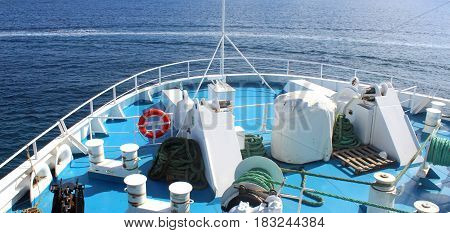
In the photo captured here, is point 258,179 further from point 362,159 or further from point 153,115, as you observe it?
point 153,115

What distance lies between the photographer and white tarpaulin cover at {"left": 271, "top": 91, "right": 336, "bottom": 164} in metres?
8.23

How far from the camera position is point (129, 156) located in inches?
296

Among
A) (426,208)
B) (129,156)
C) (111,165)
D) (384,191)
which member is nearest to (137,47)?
(111,165)

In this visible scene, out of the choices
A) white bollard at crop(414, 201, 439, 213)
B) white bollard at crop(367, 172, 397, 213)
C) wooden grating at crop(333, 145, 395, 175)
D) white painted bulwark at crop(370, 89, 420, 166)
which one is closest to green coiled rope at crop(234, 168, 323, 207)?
white bollard at crop(367, 172, 397, 213)

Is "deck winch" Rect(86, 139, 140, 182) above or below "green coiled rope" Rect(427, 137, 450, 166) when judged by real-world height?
below

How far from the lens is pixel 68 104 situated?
78.3 feet

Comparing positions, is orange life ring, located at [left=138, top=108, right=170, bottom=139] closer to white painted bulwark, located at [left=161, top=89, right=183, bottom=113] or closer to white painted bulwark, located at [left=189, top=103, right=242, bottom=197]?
white painted bulwark, located at [left=161, top=89, right=183, bottom=113]

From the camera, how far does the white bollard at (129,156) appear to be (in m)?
7.44

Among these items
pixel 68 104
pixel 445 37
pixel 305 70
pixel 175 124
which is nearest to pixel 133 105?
pixel 175 124

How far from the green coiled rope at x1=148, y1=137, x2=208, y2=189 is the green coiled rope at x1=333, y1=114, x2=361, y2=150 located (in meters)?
3.30

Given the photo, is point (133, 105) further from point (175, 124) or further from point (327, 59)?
point (327, 59)

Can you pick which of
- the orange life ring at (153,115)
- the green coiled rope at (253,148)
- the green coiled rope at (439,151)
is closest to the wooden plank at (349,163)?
the green coiled rope at (439,151)

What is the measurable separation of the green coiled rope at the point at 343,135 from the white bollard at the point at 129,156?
4438 millimetres
